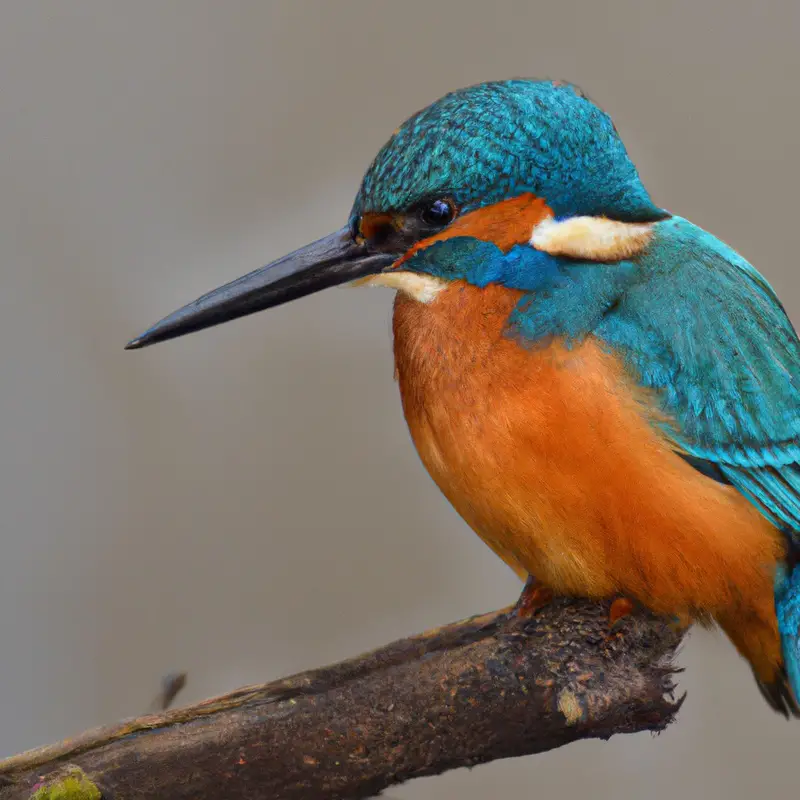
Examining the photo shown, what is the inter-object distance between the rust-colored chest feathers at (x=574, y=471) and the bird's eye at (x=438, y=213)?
0.10 metres

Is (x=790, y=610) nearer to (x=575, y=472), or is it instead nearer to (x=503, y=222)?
(x=575, y=472)

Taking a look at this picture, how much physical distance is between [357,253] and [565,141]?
1.16ft

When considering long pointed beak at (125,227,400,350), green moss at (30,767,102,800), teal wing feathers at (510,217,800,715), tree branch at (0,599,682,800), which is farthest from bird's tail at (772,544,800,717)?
green moss at (30,767,102,800)

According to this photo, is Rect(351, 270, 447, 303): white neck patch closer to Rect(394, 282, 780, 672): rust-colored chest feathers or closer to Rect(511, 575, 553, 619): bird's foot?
Rect(394, 282, 780, 672): rust-colored chest feathers

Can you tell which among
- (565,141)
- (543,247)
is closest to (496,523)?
(543,247)

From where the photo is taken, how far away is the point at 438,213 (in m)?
1.56

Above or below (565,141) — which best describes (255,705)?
below

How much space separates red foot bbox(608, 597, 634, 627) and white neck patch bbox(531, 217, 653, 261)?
533 mm

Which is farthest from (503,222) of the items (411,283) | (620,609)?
(620,609)

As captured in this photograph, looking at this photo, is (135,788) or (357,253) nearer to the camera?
(135,788)

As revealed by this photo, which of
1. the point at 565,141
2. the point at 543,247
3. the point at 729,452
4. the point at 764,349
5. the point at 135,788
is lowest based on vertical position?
the point at 135,788

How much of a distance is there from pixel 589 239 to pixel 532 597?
62cm

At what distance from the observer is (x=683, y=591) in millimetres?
1605

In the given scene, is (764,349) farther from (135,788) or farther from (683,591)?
(135,788)
